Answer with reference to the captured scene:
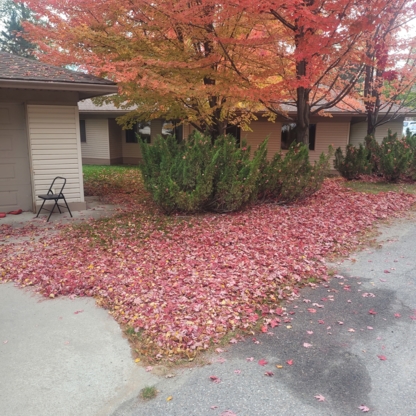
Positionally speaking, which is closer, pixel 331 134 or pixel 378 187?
pixel 378 187

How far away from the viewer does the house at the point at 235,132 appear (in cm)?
1675

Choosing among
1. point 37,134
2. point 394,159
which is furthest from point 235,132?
point 37,134

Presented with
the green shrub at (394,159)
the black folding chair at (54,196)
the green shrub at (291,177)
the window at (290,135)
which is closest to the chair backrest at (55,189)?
the black folding chair at (54,196)

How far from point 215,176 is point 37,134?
156 inches

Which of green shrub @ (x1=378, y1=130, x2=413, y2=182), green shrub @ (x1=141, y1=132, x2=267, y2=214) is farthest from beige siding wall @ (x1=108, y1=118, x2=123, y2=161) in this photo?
green shrub @ (x1=378, y1=130, x2=413, y2=182)

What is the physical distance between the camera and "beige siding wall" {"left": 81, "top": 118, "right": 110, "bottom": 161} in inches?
743

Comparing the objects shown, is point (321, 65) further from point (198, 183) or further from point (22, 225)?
point (22, 225)

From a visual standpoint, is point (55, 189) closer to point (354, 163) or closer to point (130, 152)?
point (354, 163)

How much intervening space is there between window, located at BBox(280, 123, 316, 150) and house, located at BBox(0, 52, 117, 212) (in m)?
11.3

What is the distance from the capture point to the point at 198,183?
7.23m

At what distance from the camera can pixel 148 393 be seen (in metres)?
2.65

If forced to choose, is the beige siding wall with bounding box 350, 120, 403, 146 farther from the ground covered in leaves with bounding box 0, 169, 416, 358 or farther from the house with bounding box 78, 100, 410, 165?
the ground covered in leaves with bounding box 0, 169, 416, 358

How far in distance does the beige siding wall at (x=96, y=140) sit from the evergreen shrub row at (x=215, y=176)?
1128cm

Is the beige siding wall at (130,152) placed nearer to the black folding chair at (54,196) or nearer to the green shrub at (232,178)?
the black folding chair at (54,196)
